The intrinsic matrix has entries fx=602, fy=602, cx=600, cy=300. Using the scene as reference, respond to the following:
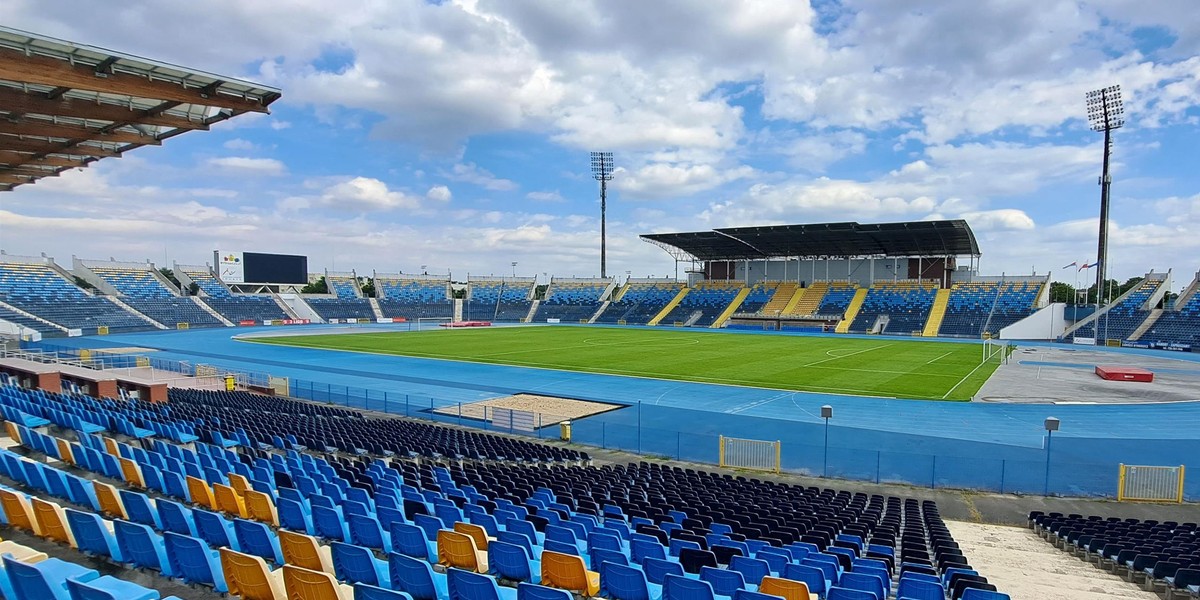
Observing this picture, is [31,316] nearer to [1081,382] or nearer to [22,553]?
[22,553]

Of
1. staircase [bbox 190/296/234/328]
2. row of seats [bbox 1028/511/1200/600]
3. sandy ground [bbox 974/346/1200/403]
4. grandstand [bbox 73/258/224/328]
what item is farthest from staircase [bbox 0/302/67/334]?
sandy ground [bbox 974/346/1200/403]

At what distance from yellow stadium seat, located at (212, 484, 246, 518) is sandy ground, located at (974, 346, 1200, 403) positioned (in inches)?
1242

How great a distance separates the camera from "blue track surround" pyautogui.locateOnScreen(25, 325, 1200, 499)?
1706 cm

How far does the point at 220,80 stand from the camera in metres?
13.9

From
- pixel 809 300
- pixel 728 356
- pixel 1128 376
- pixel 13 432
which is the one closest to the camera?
pixel 13 432

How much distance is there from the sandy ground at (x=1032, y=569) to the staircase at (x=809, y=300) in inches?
2670

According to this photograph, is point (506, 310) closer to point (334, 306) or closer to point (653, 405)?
point (334, 306)

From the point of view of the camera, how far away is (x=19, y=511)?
23.1 feet

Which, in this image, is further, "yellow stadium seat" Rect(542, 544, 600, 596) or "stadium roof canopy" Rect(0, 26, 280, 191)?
"stadium roof canopy" Rect(0, 26, 280, 191)

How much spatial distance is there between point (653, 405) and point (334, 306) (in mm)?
73098

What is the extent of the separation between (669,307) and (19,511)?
275 ft

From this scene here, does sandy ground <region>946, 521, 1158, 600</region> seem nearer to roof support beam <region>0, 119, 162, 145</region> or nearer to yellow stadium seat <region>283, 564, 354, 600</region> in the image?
yellow stadium seat <region>283, 564, 354, 600</region>

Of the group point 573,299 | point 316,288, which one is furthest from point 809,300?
point 316,288

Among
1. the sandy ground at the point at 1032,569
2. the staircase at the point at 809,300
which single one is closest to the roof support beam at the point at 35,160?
the sandy ground at the point at 1032,569
